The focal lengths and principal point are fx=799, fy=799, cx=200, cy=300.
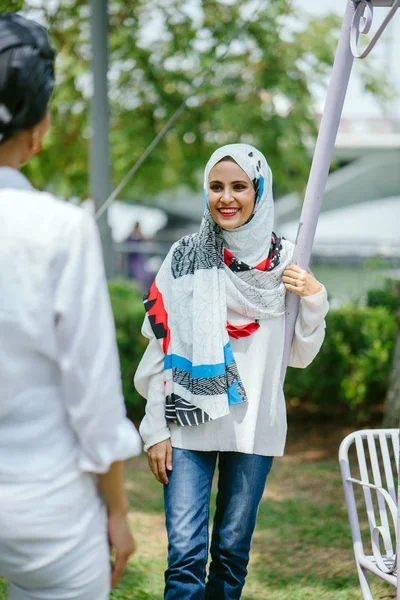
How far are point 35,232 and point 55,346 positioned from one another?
21 centimetres

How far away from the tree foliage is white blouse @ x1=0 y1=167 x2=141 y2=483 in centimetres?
777

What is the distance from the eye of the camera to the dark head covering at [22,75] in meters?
1.49

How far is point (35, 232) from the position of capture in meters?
1.41

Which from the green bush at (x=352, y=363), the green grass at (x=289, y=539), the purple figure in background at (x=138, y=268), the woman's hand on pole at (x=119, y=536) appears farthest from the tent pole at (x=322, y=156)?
the purple figure in background at (x=138, y=268)

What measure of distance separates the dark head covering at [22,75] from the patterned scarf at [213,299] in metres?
1.19

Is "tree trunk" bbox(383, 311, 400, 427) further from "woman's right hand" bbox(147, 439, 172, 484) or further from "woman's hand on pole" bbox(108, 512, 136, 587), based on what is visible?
"woman's hand on pole" bbox(108, 512, 136, 587)

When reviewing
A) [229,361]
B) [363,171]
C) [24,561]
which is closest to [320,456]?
[229,361]

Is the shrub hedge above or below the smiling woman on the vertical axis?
below

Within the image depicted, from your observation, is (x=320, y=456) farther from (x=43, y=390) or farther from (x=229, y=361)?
(x=43, y=390)

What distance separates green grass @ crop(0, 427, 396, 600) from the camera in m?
3.98

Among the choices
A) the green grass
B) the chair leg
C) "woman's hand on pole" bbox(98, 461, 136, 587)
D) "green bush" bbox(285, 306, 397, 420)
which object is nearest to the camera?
"woman's hand on pole" bbox(98, 461, 136, 587)

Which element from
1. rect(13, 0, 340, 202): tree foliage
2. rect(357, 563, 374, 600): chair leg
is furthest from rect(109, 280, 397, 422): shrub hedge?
rect(357, 563, 374, 600): chair leg

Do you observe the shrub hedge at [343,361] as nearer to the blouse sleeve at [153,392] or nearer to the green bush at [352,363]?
the green bush at [352,363]

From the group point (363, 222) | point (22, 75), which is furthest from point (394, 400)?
point (363, 222)
